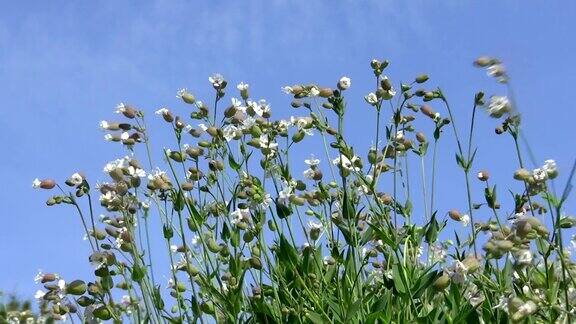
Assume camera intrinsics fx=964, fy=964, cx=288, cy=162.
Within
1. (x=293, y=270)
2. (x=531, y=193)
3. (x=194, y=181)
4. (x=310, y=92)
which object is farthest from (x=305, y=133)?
(x=531, y=193)

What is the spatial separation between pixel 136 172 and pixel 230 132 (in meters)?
0.44

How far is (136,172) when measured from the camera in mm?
3820

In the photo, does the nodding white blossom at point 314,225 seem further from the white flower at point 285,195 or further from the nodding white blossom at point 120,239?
the nodding white blossom at point 120,239

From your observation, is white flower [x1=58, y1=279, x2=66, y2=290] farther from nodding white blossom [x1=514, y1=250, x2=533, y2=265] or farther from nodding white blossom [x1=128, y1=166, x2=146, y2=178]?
nodding white blossom [x1=514, y1=250, x2=533, y2=265]

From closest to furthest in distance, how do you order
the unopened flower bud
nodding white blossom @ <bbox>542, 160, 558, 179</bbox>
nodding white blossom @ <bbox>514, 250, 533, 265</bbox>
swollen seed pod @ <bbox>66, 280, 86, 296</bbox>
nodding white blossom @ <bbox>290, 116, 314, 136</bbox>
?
1. nodding white blossom @ <bbox>514, 250, 533, 265</bbox>
2. nodding white blossom @ <bbox>542, 160, 558, 179</bbox>
3. swollen seed pod @ <bbox>66, 280, 86, 296</bbox>
4. the unopened flower bud
5. nodding white blossom @ <bbox>290, 116, 314, 136</bbox>

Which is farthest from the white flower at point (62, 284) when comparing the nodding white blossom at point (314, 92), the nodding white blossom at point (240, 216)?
the nodding white blossom at point (314, 92)

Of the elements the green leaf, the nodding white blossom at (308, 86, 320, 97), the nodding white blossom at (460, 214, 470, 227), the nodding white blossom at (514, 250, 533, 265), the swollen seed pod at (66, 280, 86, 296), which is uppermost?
the nodding white blossom at (308, 86, 320, 97)

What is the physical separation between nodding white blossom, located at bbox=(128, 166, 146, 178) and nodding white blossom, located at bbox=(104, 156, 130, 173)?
0.04 m

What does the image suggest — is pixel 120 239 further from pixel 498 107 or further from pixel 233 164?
pixel 498 107

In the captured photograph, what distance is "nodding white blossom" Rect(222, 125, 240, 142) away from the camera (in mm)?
3988

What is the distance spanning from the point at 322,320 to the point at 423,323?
0.40 meters

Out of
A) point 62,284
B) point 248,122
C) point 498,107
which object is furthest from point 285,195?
point 498,107

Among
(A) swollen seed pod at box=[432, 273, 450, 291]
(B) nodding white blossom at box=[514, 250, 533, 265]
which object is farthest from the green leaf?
(B) nodding white blossom at box=[514, 250, 533, 265]

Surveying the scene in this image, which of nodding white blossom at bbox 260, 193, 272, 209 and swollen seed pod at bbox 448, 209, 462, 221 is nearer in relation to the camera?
nodding white blossom at bbox 260, 193, 272, 209
